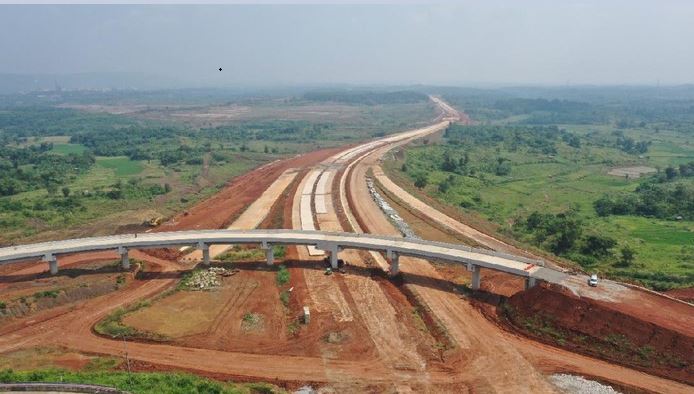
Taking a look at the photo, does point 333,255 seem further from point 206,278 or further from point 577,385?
point 577,385

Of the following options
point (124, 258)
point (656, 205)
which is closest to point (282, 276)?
point (124, 258)

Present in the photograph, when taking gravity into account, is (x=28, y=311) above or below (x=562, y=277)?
below

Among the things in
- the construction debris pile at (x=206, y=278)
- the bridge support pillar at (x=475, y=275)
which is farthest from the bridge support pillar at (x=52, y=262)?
the bridge support pillar at (x=475, y=275)

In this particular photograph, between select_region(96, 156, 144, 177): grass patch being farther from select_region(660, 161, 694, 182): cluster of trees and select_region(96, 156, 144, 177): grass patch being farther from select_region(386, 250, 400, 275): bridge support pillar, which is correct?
select_region(660, 161, 694, 182): cluster of trees

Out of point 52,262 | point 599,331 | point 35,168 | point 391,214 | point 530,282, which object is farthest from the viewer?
point 35,168

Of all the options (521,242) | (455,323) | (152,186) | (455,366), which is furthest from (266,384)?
(152,186)

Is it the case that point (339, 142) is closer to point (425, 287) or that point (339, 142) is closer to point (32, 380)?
point (425, 287)
